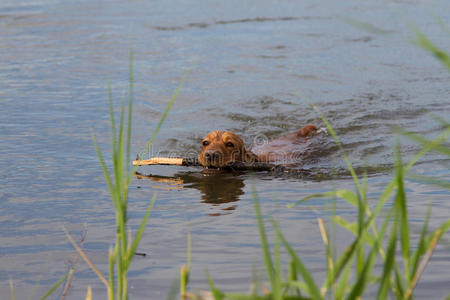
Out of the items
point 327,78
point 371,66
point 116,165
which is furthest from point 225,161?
point 371,66

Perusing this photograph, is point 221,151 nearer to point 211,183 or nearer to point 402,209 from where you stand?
point 211,183

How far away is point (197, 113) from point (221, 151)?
2949 millimetres

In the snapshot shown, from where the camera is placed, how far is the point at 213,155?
21.0ft

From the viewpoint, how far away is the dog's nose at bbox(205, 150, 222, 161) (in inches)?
251

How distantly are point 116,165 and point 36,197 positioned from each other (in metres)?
3.40

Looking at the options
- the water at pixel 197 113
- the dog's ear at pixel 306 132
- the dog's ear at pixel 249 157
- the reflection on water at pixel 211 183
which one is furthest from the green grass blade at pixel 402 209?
the dog's ear at pixel 306 132

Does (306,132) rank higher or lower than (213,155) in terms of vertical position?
higher

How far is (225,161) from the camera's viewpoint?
21.4ft

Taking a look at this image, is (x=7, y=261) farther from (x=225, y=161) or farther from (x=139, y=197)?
(x=225, y=161)

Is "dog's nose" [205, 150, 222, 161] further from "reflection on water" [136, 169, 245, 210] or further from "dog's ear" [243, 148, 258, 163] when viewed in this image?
"dog's ear" [243, 148, 258, 163]

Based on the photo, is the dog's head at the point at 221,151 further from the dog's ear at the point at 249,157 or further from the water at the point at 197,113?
the water at the point at 197,113

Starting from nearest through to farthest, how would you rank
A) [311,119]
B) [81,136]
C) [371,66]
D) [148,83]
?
1. [81,136]
2. [311,119]
3. [148,83]
4. [371,66]

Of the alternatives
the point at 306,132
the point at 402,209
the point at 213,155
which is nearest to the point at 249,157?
the point at 213,155

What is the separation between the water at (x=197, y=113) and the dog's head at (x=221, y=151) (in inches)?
7.2
